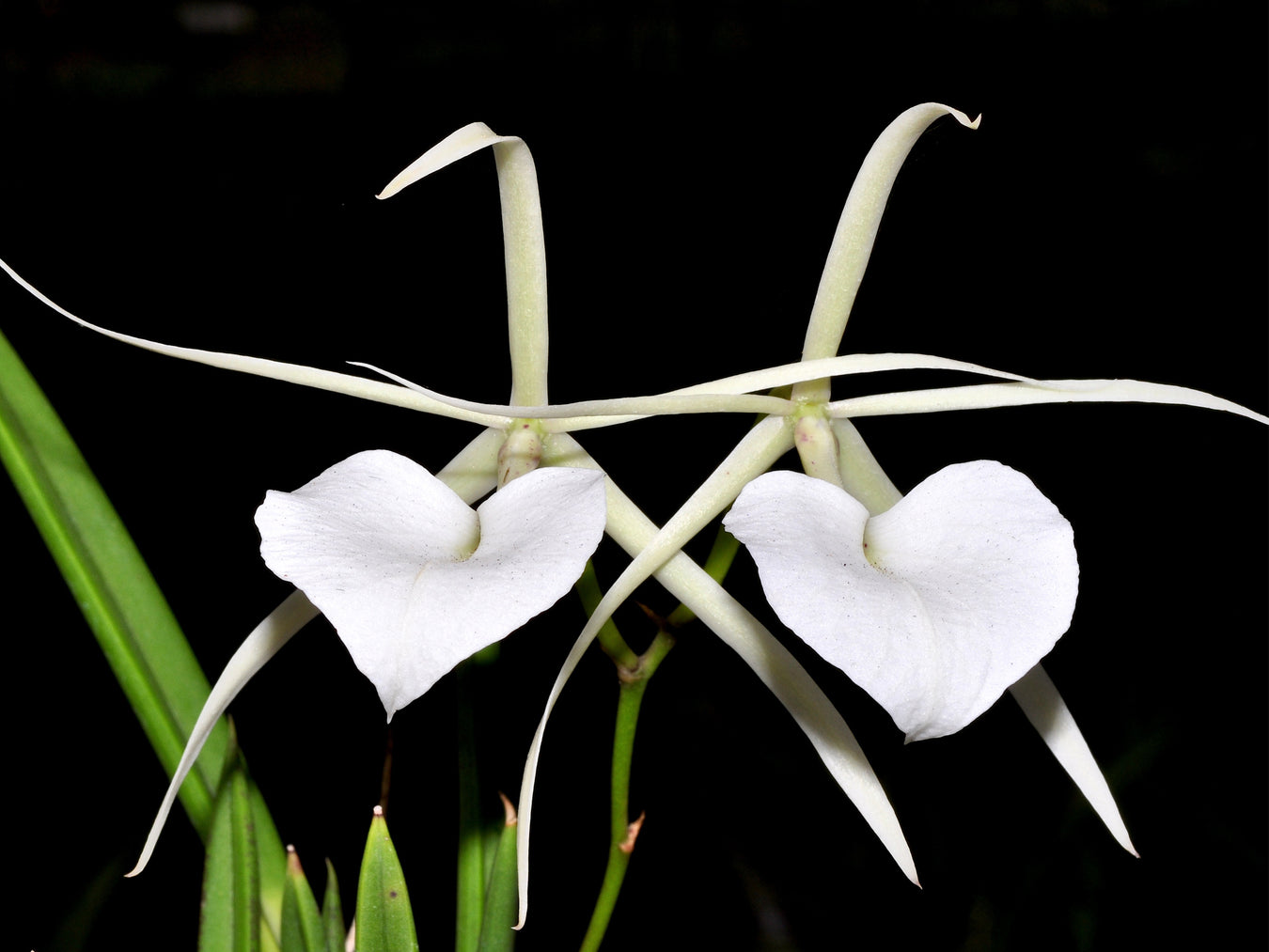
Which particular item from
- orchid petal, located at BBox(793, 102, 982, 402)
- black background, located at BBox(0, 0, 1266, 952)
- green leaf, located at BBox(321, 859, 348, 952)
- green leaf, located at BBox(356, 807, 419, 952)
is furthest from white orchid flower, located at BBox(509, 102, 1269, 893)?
black background, located at BBox(0, 0, 1266, 952)

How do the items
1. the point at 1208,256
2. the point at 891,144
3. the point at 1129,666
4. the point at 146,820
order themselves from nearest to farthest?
the point at 891,144 → the point at 146,820 → the point at 1129,666 → the point at 1208,256

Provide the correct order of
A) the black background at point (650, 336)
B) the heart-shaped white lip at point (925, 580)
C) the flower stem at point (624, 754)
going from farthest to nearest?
the black background at point (650, 336) < the flower stem at point (624, 754) < the heart-shaped white lip at point (925, 580)

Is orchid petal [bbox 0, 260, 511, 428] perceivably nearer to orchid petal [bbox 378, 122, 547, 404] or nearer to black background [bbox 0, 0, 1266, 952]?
orchid petal [bbox 378, 122, 547, 404]

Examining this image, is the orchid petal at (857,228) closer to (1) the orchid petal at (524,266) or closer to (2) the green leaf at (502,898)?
(1) the orchid petal at (524,266)

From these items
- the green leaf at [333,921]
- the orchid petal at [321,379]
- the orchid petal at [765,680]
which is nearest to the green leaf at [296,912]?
the green leaf at [333,921]

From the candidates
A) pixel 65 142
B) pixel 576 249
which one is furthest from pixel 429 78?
pixel 65 142

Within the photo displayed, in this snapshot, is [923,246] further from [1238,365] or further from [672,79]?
[1238,365]
